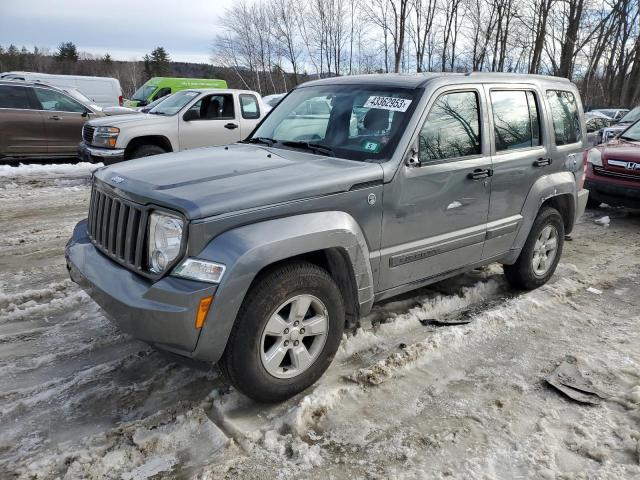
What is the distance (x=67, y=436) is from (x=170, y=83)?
24.5 metres

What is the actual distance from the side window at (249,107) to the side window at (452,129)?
24.0 feet

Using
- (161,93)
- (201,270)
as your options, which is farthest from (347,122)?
(161,93)

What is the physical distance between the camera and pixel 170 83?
81.4 ft

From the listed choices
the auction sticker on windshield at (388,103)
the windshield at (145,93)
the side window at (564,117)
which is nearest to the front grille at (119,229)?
the auction sticker on windshield at (388,103)

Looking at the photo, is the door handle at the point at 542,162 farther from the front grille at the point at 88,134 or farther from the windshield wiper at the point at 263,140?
the front grille at the point at 88,134

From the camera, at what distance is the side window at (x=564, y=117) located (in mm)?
4652

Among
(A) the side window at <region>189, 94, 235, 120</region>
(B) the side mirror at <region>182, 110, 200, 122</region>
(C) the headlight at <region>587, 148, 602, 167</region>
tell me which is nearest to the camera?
(C) the headlight at <region>587, 148, 602, 167</region>

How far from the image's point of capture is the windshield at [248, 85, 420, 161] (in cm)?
344

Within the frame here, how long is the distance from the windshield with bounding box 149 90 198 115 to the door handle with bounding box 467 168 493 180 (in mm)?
7432

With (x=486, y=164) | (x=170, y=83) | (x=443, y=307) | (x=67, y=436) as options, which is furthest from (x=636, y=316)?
(x=170, y=83)

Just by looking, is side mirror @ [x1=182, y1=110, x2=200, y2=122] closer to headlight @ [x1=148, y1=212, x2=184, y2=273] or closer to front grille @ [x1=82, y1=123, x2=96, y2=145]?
front grille @ [x1=82, y1=123, x2=96, y2=145]

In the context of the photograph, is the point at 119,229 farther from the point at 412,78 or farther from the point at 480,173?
the point at 480,173

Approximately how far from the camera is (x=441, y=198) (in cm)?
359

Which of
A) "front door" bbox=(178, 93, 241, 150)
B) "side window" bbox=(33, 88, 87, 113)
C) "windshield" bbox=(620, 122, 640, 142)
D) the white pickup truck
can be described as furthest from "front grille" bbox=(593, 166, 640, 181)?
"side window" bbox=(33, 88, 87, 113)
